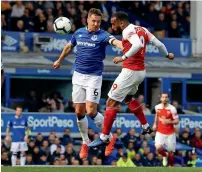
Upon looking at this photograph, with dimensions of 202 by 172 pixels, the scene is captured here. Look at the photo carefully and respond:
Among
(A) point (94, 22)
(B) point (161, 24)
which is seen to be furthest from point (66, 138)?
(A) point (94, 22)

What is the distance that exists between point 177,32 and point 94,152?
383 inches

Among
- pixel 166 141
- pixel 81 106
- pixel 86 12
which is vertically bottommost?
pixel 166 141

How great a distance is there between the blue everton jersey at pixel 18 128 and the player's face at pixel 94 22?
9675 mm

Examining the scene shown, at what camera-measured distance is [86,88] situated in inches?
694

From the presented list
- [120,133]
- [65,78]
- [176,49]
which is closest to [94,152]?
[120,133]

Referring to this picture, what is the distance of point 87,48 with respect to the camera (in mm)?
17453

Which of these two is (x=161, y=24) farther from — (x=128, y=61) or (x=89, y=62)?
(x=128, y=61)

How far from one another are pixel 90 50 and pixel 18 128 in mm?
9681

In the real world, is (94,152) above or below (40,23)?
below

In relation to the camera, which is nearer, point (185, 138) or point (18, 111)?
point (18, 111)

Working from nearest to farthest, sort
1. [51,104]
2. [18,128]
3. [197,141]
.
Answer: [18,128] < [197,141] < [51,104]

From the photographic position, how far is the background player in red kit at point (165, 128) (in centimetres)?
2370

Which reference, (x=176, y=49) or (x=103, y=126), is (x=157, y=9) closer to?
(x=176, y=49)

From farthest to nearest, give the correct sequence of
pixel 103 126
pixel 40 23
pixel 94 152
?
pixel 40 23
pixel 94 152
pixel 103 126
